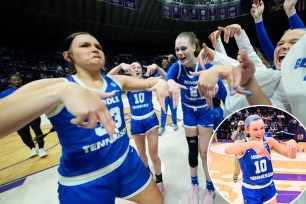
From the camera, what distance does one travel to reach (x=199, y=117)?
245 cm

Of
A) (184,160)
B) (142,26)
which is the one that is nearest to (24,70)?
(142,26)

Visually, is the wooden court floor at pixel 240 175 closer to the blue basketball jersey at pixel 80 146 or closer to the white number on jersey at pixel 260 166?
the white number on jersey at pixel 260 166

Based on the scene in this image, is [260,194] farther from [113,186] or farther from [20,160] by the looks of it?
[20,160]

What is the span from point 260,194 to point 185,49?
1.61 metres

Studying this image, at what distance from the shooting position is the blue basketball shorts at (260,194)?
1.00 meters

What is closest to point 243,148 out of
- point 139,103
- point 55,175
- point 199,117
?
point 199,117

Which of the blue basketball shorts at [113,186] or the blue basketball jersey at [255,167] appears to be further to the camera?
the blue basketball shorts at [113,186]

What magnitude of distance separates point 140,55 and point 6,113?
21558 mm

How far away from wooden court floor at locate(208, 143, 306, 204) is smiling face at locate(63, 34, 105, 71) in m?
1.03

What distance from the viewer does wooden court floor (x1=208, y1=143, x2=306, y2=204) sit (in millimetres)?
912

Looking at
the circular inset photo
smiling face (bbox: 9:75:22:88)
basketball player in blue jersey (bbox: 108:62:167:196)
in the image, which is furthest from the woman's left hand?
smiling face (bbox: 9:75:22:88)

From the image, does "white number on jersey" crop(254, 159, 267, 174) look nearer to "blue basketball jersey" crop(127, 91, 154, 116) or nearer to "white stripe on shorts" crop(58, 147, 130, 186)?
"white stripe on shorts" crop(58, 147, 130, 186)

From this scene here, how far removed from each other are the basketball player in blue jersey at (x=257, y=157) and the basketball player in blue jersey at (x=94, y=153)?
0.58 metres

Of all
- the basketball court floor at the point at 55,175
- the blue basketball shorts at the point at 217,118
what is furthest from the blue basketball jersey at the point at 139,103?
the basketball court floor at the point at 55,175
